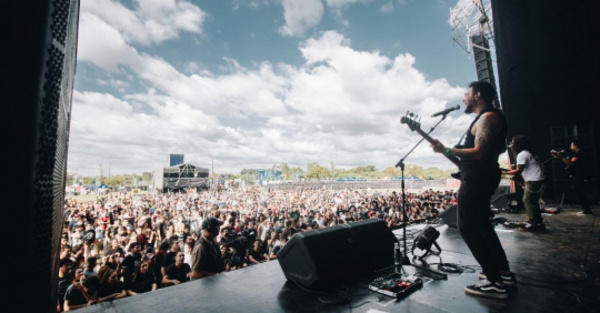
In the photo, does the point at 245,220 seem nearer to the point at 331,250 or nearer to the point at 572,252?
the point at 331,250

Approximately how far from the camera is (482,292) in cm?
185

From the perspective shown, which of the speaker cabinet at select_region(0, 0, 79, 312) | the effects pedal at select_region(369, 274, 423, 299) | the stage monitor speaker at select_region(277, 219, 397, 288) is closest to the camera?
the speaker cabinet at select_region(0, 0, 79, 312)

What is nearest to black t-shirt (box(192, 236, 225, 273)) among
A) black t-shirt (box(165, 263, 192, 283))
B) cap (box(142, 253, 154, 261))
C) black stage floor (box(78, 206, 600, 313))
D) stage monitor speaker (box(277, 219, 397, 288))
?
black stage floor (box(78, 206, 600, 313))

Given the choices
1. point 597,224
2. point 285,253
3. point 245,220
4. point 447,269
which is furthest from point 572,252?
point 245,220

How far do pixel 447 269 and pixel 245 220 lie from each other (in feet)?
22.8

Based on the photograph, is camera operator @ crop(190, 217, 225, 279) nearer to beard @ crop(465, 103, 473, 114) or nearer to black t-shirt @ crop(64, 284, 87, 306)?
black t-shirt @ crop(64, 284, 87, 306)

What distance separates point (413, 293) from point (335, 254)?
620mm

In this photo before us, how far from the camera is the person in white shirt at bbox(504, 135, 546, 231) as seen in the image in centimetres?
358

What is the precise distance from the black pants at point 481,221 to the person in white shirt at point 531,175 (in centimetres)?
237

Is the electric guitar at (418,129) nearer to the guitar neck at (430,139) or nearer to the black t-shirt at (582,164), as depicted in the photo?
the guitar neck at (430,139)

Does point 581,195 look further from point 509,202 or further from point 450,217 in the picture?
point 450,217

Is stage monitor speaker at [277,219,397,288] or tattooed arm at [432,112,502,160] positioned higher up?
tattooed arm at [432,112,502,160]

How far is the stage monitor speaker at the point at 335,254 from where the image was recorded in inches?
79.9

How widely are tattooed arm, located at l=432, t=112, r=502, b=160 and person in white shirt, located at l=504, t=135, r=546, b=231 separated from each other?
2392 mm
